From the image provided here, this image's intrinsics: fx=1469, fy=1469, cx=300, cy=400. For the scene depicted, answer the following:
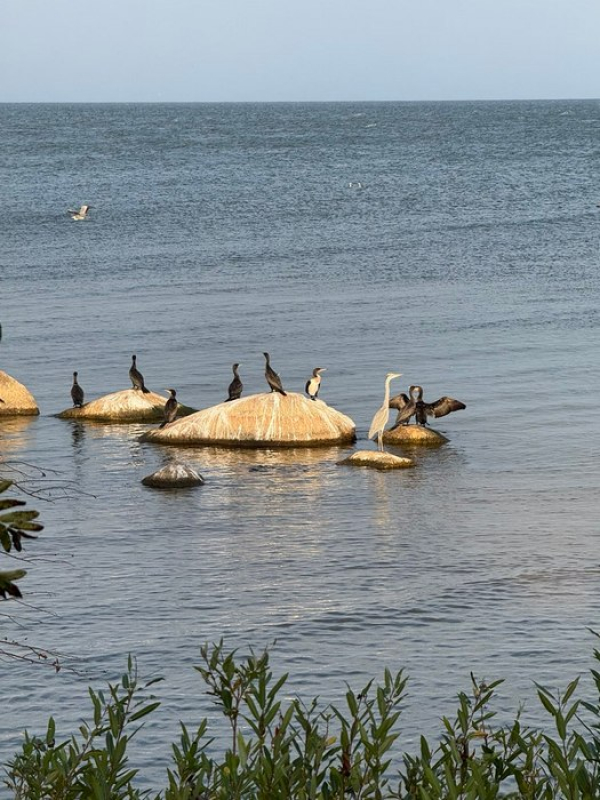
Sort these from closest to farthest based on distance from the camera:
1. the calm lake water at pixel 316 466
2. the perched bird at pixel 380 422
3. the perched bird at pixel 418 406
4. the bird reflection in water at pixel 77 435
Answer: the calm lake water at pixel 316 466
the perched bird at pixel 380 422
the bird reflection in water at pixel 77 435
the perched bird at pixel 418 406

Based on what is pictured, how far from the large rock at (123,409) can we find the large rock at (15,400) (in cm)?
56

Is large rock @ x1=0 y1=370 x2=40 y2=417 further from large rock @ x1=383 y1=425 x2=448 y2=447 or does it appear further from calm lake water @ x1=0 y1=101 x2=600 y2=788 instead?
large rock @ x1=383 y1=425 x2=448 y2=447

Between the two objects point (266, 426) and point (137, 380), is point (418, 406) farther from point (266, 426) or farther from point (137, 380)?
point (137, 380)

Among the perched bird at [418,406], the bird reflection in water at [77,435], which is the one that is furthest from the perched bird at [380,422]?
the bird reflection in water at [77,435]

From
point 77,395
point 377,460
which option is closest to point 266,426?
point 377,460

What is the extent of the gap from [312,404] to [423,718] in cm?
1294

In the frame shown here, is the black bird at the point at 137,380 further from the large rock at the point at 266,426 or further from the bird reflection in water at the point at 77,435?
the large rock at the point at 266,426

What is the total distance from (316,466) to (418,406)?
10.3ft

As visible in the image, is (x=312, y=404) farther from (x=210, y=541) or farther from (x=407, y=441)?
(x=210, y=541)

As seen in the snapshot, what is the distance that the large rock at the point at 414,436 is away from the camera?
25484mm

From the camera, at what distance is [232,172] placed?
336ft

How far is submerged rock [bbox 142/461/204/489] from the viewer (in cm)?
2231

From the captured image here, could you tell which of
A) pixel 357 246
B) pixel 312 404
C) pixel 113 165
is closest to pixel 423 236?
pixel 357 246

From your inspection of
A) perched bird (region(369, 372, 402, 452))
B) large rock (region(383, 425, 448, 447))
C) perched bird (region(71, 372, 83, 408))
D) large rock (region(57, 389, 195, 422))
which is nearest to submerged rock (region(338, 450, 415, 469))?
perched bird (region(369, 372, 402, 452))
